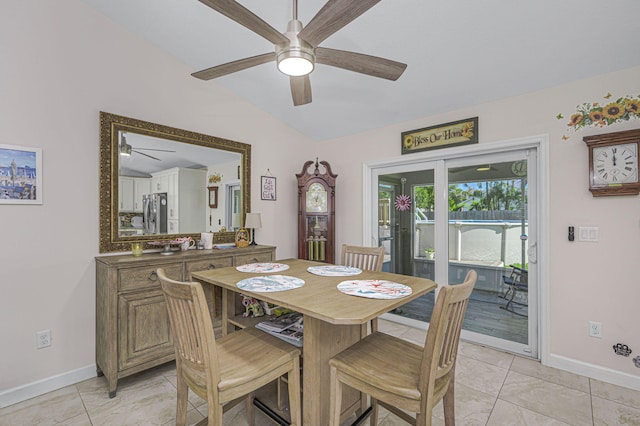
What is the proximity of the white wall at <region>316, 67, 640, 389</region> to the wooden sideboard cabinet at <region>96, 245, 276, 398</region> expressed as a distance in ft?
9.39

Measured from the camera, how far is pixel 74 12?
231cm

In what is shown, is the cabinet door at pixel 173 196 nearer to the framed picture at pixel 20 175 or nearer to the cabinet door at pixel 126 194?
the cabinet door at pixel 126 194

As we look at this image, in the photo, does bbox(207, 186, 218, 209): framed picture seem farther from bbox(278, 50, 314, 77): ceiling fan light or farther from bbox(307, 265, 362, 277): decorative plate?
bbox(278, 50, 314, 77): ceiling fan light

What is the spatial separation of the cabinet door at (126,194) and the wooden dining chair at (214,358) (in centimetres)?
146

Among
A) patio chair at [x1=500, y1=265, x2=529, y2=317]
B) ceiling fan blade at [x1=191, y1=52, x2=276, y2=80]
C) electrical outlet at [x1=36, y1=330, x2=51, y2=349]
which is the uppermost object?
ceiling fan blade at [x1=191, y1=52, x2=276, y2=80]

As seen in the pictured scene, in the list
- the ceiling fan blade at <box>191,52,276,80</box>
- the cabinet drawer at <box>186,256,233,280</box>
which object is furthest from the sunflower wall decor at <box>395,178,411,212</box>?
the ceiling fan blade at <box>191,52,276,80</box>

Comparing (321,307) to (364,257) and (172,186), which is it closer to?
(364,257)

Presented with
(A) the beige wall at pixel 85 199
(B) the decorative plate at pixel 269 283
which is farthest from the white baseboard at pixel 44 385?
(B) the decorative plate at pixel 269 283

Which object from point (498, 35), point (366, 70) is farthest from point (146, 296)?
point (498, 35)

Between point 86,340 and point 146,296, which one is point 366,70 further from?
point 86,340

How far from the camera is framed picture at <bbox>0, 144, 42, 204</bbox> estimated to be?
2039 mm

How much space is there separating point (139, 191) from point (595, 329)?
3.89 meters

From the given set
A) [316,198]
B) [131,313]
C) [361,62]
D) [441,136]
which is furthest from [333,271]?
[441,136]

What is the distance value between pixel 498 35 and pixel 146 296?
3199 mm
